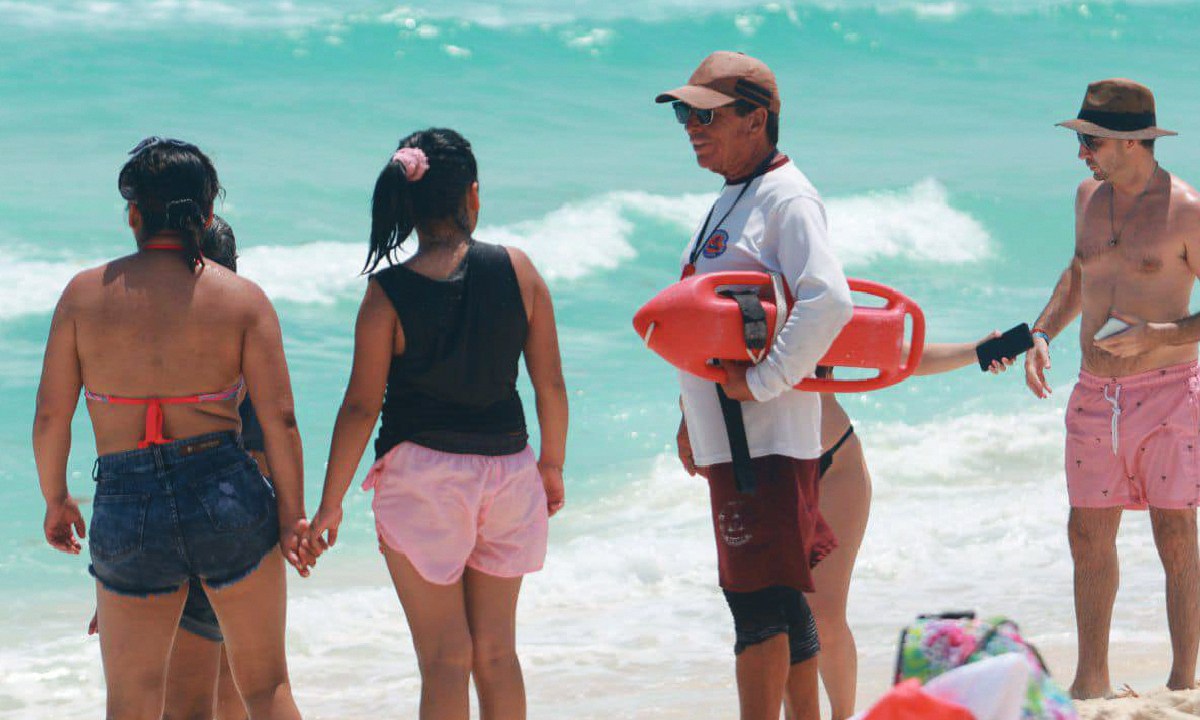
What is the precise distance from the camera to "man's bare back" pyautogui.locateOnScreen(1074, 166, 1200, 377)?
5.02 m

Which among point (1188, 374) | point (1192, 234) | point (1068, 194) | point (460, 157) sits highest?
point (460, 157)

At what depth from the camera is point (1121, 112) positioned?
4.99m

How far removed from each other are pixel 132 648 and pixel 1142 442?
3.17 m

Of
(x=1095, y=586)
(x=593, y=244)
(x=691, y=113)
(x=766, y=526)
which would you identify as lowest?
(x=593, y=244)

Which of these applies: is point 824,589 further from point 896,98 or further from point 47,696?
point 896,98

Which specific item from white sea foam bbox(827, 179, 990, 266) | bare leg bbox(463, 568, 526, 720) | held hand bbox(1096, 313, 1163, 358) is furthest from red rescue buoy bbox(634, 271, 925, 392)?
white sea foam bbox(827, 179, 990, 266)

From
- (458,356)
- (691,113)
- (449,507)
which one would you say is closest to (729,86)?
(691,113)

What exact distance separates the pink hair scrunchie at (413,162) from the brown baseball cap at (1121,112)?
7.07ft

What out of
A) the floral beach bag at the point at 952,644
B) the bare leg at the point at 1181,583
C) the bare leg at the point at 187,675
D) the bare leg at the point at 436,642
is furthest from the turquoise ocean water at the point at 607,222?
the floral beach bag at the point at 952,644

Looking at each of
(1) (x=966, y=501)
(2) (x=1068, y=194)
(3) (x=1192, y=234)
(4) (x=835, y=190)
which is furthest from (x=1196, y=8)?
(3) (x=1192, y=234)

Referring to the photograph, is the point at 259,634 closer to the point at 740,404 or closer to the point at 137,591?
the point at 137,591

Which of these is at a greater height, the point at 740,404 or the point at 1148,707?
the point at 740,404

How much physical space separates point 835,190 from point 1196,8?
1247 centimetres

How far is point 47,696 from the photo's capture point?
252 inches
